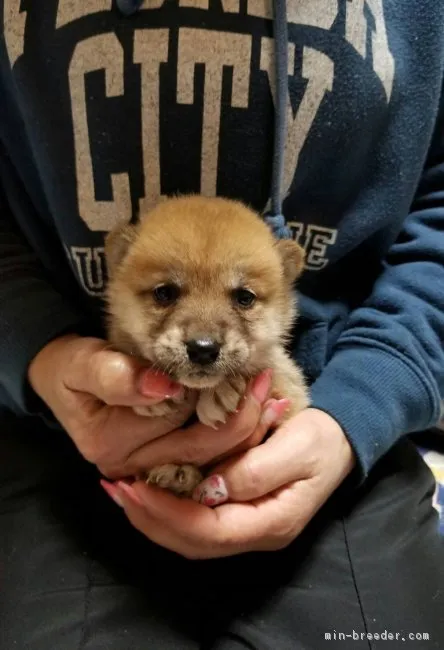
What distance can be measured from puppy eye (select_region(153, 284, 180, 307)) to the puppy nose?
0.10m

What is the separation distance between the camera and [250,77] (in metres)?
0.89

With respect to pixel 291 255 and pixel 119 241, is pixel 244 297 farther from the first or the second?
pixel 119 241

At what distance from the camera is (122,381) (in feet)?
2.76

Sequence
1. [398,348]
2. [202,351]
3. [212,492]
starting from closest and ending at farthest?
[202,351], [212,492], [398,348]

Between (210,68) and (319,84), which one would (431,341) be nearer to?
(319,84)

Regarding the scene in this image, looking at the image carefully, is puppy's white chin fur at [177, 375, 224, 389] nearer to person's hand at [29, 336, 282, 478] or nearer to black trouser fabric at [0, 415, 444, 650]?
person's hand at [29, 336, 282, 478]

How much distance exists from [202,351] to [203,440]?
0.16 metres

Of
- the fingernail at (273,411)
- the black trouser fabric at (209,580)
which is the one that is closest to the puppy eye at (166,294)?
the fingernail at (273,411)

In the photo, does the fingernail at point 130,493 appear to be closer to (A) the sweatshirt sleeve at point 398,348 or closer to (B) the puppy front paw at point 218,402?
(B) the puppy front paw at point 218,402

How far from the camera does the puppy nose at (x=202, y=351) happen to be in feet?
2.64

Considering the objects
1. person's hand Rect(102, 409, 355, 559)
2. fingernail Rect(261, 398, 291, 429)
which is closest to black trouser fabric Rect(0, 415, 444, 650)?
person's hand Rect(102, 409, 355, 559)

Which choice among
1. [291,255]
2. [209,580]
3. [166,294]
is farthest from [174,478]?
[291,255]

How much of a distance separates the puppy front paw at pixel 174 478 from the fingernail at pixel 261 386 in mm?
148

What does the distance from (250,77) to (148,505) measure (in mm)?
634
